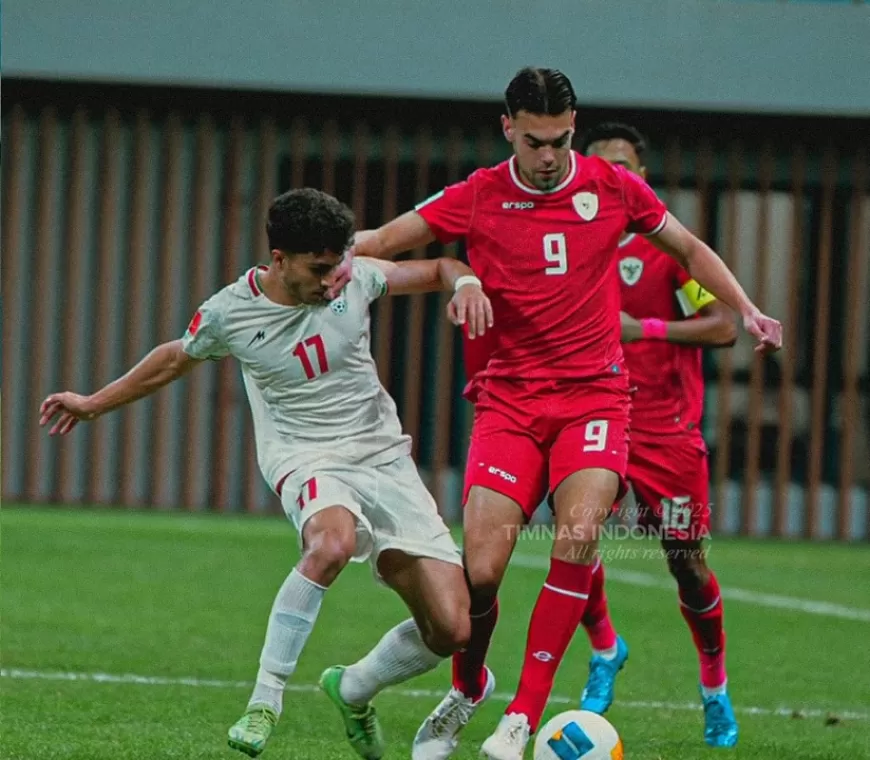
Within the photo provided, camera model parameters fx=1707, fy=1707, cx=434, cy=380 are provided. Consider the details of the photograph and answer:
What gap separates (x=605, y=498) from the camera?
203 inches

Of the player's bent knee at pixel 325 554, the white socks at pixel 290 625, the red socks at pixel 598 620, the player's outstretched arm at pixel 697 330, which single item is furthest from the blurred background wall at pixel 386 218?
the white socks at pixel 290 625

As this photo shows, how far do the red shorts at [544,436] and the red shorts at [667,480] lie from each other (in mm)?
903

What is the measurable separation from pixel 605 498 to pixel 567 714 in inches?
28.2

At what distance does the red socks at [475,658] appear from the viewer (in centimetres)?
532

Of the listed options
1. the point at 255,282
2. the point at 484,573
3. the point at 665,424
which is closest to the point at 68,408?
the point at 255,282

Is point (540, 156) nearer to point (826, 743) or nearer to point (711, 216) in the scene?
point (826, 743)

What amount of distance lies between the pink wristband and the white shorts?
125cm

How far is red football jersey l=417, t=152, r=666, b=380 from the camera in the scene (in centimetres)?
544

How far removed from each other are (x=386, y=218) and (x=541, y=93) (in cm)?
967

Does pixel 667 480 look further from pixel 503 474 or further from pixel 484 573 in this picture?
pixel 484 573

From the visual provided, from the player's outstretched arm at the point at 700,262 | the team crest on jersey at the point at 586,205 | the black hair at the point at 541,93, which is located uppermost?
the black hair at the point at 541,93

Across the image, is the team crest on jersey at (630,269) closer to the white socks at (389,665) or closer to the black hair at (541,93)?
the black hair at (541,93)

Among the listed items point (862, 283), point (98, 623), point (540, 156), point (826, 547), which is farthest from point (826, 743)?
point (862, 283)

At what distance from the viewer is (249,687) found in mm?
6391
